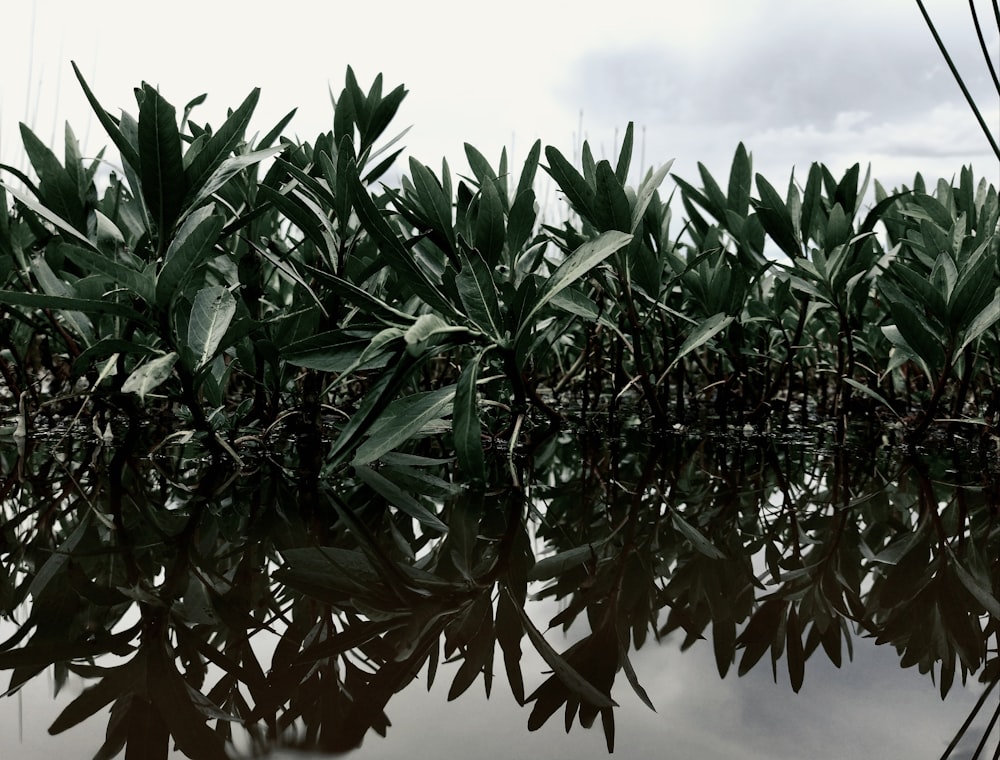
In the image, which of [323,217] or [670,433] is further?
[670,433]

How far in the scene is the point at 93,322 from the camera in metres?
1.21

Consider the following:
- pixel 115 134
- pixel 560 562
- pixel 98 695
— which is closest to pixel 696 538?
pixel 560 562

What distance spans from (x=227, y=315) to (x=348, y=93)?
1.77ft

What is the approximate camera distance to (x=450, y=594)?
0.62 metres

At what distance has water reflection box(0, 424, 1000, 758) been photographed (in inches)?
17.7

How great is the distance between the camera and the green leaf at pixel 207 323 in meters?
1.00

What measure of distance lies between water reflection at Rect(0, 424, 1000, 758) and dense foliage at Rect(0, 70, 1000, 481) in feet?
0.40

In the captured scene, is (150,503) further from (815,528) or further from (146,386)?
(815,528)

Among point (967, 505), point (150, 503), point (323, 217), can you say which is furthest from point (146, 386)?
point (967, 505)

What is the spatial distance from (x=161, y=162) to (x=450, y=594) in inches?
28.3

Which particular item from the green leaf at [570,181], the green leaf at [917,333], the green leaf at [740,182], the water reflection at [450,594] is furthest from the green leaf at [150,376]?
the green leaf at [740,182]

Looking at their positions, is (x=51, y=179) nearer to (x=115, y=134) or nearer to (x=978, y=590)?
(x=115, y=134)

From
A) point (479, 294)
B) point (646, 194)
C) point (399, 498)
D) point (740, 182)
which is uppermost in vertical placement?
point (740, 182)

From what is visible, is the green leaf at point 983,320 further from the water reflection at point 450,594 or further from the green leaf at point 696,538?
the green leaf at point 696,538
